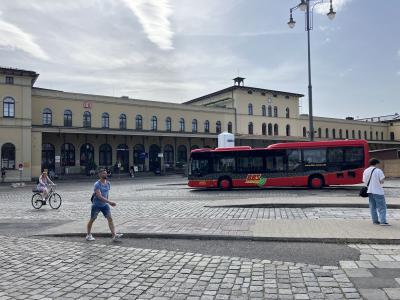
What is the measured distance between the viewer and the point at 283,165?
77.3 ft

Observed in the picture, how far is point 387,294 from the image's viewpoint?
203 inches

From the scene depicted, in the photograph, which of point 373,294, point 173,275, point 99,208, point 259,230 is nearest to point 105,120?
point 99,208

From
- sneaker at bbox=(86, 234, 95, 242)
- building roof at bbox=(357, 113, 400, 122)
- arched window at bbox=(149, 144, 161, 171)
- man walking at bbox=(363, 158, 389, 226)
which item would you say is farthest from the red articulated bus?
building roof at bbox=(357, 113, 400, 122)

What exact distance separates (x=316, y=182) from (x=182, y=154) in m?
34.9

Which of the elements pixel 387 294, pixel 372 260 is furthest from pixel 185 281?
pixel 372 260

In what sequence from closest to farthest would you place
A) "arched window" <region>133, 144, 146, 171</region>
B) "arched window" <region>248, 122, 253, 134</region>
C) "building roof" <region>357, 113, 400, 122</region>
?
1. "arched window" <region>133, 144, 146, 171</region>
2. "arched window" <region>248, 122, 253, 134</region>
3. "building roof" <region>357, 113, 400, 122</region>

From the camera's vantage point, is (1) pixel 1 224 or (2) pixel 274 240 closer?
(2) pixel 274 240

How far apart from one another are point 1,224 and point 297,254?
31.0ft

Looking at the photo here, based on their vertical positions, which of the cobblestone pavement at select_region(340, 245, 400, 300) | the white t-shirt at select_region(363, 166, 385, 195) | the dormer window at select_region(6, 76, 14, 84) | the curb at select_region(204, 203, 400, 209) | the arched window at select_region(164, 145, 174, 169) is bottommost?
the cobblestone pavement at select_region(340, 245, 400, 300)

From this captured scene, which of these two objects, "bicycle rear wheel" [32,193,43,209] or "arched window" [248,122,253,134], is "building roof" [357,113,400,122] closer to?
"arched window" [248,122,253,134]

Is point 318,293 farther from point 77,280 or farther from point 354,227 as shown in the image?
point 354,227

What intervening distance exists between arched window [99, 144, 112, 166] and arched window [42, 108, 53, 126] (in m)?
7.03

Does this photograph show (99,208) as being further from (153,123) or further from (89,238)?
(153,123)

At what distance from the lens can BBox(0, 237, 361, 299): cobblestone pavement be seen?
5406mm
